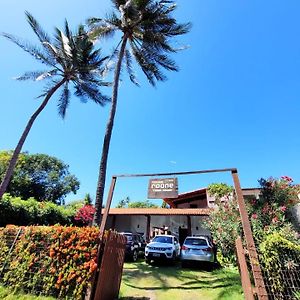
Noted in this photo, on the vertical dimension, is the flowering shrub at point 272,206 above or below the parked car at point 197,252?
above

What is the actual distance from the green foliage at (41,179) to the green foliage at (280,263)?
3526 cm

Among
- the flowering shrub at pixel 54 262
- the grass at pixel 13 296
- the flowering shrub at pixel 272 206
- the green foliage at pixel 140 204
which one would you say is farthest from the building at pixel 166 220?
Result: the green foliage at pixel 140 204

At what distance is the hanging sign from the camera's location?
6359mm

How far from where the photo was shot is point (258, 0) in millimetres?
8727

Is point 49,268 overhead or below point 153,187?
below

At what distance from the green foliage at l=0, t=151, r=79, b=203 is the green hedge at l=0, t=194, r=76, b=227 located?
19.5 meters

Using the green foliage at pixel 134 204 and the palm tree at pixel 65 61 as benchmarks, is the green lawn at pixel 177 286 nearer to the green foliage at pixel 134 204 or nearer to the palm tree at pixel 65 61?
the palm tree at pixel 65 61

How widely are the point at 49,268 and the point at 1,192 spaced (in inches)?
285

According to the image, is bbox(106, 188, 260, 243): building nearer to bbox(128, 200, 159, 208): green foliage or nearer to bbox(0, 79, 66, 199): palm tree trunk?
bbox(0, 79, 66, 199): palm tree trunk

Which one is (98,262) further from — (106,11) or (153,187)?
(106,11)

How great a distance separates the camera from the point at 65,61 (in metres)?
14.0

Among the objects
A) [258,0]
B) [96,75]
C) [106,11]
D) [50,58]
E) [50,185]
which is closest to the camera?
[258,0]

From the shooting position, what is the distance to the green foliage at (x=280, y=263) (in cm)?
454

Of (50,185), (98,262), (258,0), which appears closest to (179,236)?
(98,262)
